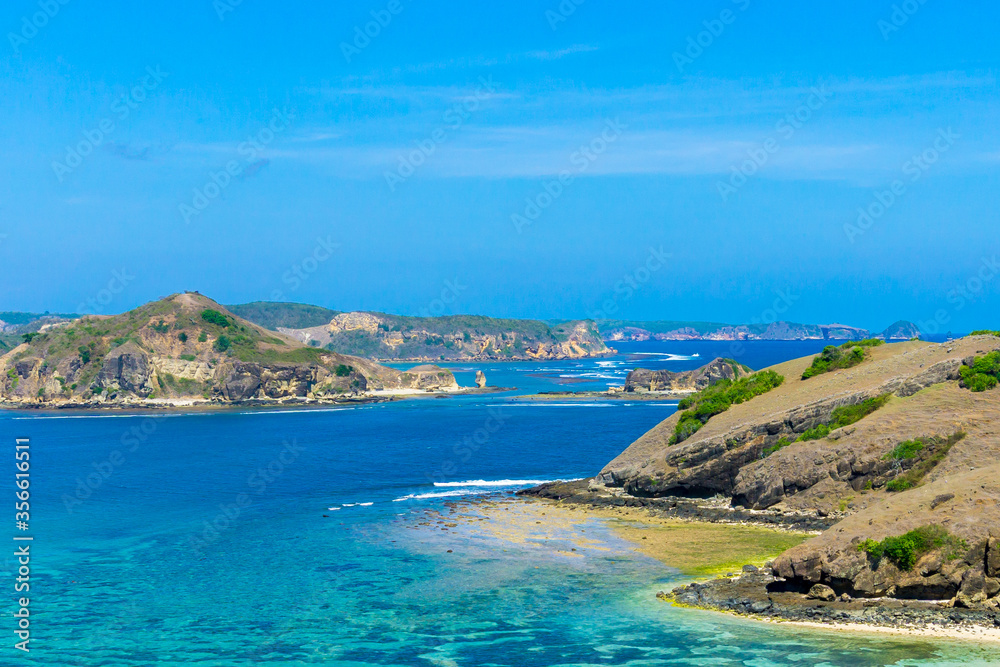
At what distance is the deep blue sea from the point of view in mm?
31641

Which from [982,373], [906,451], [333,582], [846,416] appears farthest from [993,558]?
[333,582]

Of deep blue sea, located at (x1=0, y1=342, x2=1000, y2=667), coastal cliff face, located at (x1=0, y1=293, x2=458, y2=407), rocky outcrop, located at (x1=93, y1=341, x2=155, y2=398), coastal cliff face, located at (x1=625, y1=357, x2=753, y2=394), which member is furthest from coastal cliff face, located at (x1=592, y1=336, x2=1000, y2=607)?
rocky outcrop, located at (x1=93, y1=341, x2=155, y2=398)

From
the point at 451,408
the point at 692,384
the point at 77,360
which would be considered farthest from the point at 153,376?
the point at 692,384

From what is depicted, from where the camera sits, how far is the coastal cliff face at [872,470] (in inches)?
1345

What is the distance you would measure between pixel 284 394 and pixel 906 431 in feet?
417

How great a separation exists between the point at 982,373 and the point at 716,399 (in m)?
17.5

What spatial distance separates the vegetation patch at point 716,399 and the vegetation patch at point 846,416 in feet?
31.5

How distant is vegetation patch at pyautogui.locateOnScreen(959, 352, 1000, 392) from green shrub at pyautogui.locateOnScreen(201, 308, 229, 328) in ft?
471

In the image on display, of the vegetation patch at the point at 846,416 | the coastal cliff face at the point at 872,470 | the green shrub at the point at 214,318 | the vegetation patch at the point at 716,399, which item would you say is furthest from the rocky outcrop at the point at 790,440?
the green shrub at the point at 214,318

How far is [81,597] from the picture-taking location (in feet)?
130

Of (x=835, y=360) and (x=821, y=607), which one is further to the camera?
(x=835, y=360)

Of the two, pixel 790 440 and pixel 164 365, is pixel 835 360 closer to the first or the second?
pixel 790 440

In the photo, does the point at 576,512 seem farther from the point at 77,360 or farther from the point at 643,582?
the point at 77,360

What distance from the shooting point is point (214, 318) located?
174 meters
